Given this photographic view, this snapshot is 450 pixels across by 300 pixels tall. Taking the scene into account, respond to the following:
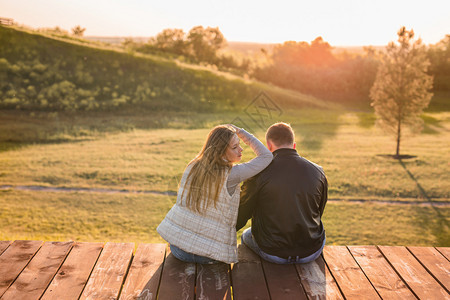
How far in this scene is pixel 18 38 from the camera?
93.0 feet

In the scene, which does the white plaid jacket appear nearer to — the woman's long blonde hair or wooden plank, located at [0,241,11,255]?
the woman's long blonde hair

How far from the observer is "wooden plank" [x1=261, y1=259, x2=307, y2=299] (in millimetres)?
3621

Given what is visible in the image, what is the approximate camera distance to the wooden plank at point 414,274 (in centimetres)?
369

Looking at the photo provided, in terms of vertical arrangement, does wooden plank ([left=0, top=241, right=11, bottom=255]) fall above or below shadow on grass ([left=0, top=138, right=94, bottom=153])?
above

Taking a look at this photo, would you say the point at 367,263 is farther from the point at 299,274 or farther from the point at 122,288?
the point at 122,288

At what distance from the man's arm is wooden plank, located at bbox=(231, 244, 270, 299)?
18.0 inches

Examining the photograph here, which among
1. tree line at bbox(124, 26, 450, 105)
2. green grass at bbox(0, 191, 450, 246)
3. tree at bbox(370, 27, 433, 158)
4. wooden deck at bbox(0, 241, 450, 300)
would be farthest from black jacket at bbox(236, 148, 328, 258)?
tree line at bbox(124, 26, 450, 105)

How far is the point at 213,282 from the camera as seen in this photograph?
3820mm

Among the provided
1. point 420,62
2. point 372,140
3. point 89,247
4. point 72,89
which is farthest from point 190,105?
point 89,247

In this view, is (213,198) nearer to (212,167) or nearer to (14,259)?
(212,167)

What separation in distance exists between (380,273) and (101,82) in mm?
26164

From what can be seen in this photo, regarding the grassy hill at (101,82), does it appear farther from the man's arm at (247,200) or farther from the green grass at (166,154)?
the man's arm at (247,200)

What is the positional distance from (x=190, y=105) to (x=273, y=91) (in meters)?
8.42

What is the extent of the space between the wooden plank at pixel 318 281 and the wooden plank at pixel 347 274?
0.22 feet
